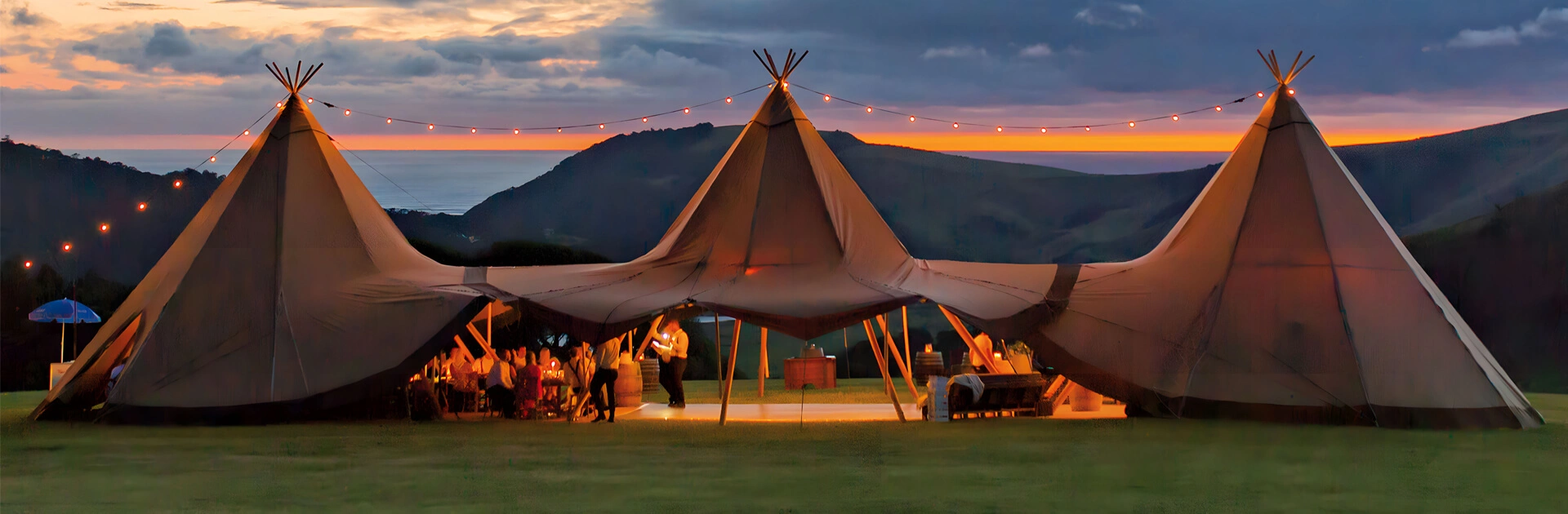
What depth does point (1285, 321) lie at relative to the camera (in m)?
12.2

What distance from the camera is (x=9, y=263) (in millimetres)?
36469

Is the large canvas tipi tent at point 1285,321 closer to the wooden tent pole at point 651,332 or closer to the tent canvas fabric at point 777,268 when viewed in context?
the tent canvas fabric at point 777,268

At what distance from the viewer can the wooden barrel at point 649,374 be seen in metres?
17.6

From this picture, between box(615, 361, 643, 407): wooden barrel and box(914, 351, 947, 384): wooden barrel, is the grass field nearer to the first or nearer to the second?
box(615, 361, 643, 407): wooden barrel

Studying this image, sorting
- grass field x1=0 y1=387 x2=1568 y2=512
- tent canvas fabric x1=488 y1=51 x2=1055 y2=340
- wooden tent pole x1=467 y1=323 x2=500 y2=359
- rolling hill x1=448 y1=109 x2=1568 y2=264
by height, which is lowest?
grass field x1=0 y1=387 x2=1568 y2=512

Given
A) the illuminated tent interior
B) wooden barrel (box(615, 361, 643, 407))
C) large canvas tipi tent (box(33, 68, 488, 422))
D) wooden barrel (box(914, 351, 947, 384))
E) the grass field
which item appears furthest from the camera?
wooden barrel (box(914, 351, 947, 384))

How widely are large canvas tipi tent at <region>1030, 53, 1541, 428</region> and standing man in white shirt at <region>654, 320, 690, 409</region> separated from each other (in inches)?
181

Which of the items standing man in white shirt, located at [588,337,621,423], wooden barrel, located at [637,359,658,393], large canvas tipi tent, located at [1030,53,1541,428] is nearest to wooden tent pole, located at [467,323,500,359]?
standing man in white shirt, located at [588,337,621,423]

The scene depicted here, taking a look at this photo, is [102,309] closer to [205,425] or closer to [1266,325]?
[205,425]

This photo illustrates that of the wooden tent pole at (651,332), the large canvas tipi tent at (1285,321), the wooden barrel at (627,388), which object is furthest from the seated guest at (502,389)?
the large canvas tipi tent at (1285,321)

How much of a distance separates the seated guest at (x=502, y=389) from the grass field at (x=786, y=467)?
4.06ft

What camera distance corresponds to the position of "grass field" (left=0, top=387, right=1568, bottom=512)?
7.00m

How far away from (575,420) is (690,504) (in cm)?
652

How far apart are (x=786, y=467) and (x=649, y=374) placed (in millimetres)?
9260
